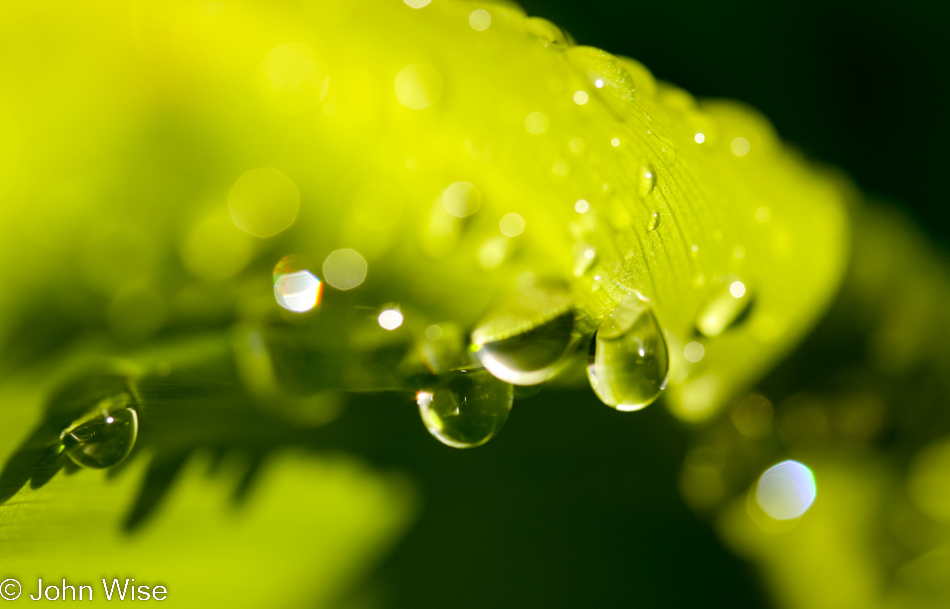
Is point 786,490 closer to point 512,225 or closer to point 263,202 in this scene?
point 512,225

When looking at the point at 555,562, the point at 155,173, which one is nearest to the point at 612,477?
the point at 555,562

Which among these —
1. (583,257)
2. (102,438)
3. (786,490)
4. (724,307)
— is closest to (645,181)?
(583,257)

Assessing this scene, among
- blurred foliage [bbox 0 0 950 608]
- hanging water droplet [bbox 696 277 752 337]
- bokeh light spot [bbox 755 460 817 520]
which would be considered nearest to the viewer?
blurred foliage [bbox 0 0 950 608]

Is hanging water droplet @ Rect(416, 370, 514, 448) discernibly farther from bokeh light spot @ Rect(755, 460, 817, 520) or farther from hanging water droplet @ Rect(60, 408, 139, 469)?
bokeh light spot @ Rect(755, 460, 817, 520)

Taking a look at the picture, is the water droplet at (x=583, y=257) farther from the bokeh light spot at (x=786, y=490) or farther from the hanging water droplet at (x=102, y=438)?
the bokeh light spot at (x=786, y=490)

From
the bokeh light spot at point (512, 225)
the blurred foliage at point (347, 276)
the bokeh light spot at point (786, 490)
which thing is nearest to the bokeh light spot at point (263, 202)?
the blurred foliage at point (347, 276)

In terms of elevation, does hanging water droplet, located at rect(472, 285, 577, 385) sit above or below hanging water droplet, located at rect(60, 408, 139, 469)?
above

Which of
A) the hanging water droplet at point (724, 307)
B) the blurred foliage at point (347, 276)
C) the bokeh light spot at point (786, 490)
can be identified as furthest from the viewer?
the bokeh light spot at point (786, 490)

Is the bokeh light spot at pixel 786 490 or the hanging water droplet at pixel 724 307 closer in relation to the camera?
the hanging water droplet at pixel 724 307
